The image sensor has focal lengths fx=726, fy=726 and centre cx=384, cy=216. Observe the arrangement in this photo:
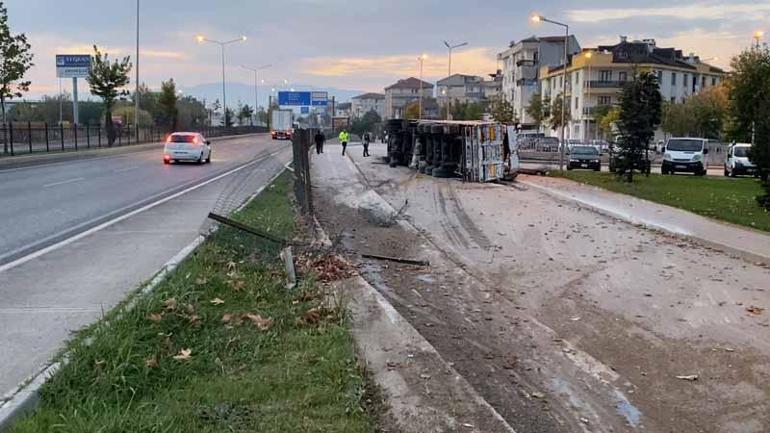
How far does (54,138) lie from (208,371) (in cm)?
4203

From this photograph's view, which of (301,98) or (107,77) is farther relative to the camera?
(301,98)

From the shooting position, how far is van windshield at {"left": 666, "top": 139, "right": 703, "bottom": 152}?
3522cm

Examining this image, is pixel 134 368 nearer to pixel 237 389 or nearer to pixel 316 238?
pixel 237 389

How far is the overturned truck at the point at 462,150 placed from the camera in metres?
26.6

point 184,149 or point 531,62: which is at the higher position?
point 531,62

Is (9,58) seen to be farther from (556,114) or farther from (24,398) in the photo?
(556,114)

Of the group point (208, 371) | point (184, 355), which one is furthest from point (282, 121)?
point (208, 371)

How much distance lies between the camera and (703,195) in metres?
20.9

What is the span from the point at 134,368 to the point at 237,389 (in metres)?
0.81

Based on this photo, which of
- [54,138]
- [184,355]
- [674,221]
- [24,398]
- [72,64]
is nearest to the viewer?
[24,398]

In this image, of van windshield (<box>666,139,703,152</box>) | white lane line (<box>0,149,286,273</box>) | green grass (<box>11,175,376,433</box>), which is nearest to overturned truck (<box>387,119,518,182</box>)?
white lane line (<box>0,149,286,273</box>)

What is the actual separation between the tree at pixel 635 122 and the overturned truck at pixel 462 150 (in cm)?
441

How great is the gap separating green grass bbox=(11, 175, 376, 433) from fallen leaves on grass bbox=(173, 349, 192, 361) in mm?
39

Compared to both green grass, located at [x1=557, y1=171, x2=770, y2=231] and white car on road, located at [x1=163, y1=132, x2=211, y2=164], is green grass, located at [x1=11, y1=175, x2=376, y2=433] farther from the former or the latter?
white car on road, located at [x1=163, y1=132, x2=211, y2=164]
